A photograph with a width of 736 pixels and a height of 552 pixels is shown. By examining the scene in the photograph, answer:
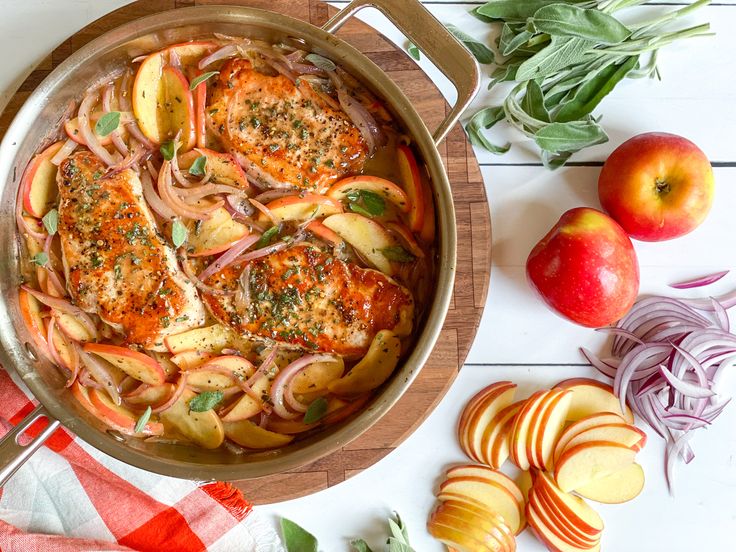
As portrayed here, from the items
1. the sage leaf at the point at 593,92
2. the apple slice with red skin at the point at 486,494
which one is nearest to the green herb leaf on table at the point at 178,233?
the apple slice with red skin at the point at 486,494

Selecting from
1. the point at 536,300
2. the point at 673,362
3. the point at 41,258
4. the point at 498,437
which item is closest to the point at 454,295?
the point at 536,300

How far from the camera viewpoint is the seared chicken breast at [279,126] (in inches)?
99.7

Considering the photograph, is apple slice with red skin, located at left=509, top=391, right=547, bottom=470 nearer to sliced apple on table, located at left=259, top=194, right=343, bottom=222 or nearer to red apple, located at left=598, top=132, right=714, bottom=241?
red apple, located at left=598, top=132, right=714, bottom=241

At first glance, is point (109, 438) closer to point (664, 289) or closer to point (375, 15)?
point (375, 15)

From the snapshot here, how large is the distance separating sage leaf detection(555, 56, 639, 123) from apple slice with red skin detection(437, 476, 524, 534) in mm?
1427

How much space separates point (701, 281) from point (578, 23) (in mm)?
1121

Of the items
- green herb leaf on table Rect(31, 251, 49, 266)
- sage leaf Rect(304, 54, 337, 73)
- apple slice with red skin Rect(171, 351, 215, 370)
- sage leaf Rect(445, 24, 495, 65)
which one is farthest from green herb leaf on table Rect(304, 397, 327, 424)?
sage leaf Rect(445, 24, 495, 65)

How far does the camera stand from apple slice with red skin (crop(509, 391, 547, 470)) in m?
2.62

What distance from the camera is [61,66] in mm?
2311

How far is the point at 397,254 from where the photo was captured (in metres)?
2.56

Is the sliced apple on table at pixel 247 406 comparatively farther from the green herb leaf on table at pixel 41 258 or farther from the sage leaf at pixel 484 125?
the sage leaf at pixel 484 125

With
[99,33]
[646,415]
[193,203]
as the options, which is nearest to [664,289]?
[646,415]

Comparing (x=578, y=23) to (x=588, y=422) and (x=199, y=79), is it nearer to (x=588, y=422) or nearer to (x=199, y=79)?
(x=199, y=79)

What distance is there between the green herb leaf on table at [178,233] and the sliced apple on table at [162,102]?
28 centimetres
